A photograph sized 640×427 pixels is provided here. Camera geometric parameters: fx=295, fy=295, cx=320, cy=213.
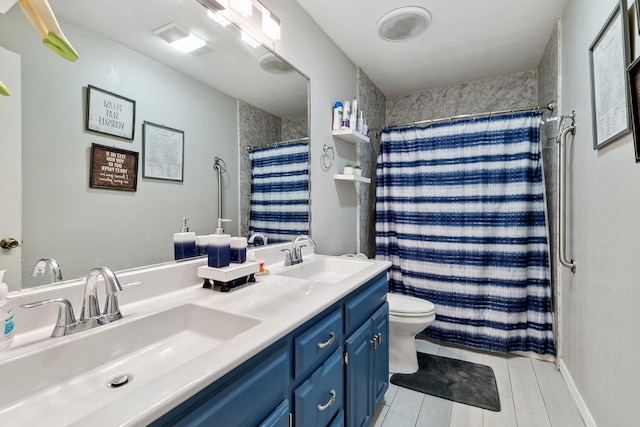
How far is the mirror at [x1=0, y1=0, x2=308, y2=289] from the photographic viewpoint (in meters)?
0.81

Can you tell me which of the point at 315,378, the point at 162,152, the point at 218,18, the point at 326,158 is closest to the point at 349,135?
the point at 326,158

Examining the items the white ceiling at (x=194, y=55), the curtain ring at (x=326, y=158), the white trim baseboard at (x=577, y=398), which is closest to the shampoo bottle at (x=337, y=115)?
the curtain ring at (x=326, y=158)

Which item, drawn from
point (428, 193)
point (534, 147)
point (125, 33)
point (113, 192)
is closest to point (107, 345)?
point (113, 192)

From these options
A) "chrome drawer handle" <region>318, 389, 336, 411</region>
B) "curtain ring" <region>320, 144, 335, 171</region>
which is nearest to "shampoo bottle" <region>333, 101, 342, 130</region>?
"curtain ring" <region>320, 144, 335, 171</region>

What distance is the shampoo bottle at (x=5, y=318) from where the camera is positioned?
2.20 feet

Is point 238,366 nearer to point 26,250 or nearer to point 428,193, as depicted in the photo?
point 26,250

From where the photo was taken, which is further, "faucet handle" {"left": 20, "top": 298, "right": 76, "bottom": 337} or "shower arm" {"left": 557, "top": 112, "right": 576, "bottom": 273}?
"shower arm" {"left": 557, "top": 112, "right": 576, "bottom": 273}

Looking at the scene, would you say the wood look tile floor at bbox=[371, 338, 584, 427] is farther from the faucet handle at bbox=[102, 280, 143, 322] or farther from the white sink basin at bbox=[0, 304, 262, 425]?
the faucet handle at bbox=[102, 280, 143, 322]

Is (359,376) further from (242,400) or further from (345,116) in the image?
(345,116)

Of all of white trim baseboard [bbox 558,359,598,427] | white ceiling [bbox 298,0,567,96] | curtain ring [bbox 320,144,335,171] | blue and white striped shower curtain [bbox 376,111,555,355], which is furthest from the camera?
blue and white striped shower curtain [bbox 376,111,555,355]

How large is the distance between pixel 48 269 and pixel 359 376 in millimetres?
1203

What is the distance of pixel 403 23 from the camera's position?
2.01 meters

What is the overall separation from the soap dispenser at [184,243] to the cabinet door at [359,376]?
0.74 m

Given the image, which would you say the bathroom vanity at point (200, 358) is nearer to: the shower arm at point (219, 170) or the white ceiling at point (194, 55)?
the shower arm at point (219, 170)
